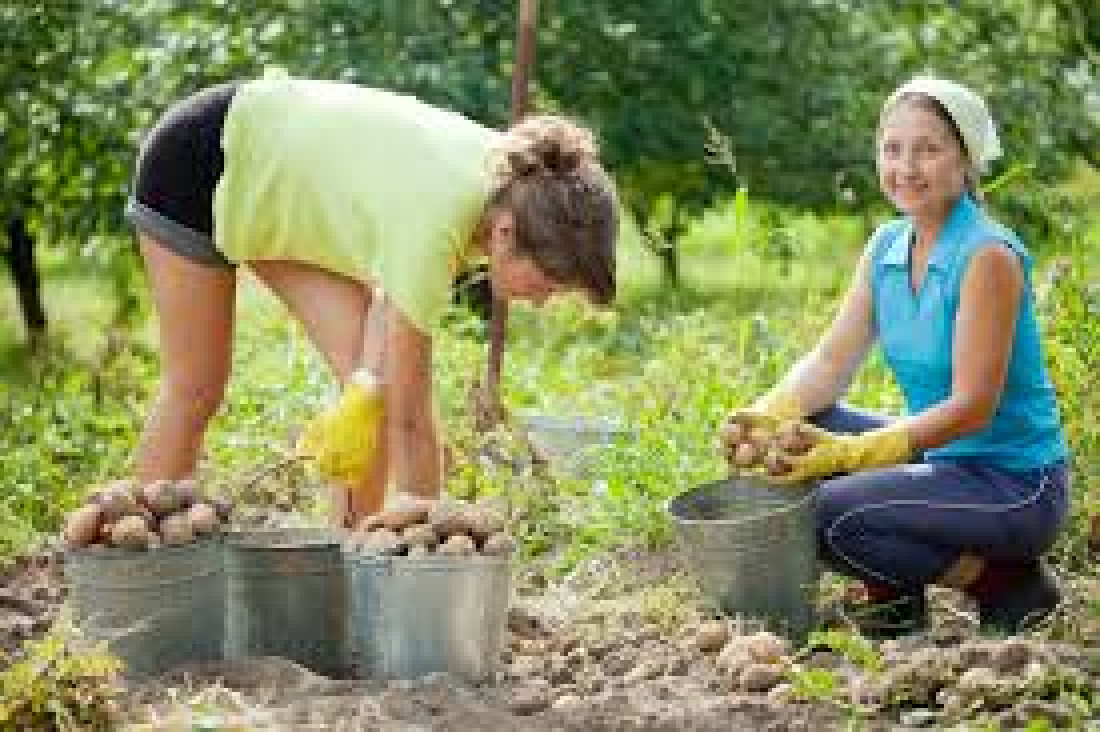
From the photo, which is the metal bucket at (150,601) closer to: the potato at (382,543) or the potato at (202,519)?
the potato at (202,519)

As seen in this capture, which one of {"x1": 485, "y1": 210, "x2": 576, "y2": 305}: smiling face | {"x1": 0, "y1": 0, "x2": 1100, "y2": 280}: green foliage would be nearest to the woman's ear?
{"x1": 485, "y1": 210, "x2": 576, "y2": 305}: smiling face

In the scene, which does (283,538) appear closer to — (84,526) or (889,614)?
(84,526)

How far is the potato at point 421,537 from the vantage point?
3.83m

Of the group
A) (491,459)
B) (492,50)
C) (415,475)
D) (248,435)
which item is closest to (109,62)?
(492,50)

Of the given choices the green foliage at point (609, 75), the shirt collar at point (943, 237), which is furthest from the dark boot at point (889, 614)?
the green foliage at point (609, 75)

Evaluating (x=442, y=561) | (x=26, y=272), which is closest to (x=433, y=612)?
(x=442, y=561)

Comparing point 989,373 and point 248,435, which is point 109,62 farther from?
point 989,373

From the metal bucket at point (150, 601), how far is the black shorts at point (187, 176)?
2.67ft

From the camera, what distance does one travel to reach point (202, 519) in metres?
3.88

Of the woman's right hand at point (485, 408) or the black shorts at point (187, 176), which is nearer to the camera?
the black shorts at point (187, 176)

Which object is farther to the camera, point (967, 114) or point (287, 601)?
point (967, 114)

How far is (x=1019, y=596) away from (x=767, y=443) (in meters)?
0.56

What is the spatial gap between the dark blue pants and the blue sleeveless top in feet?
0.15

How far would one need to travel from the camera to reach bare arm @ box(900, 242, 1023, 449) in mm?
4043
